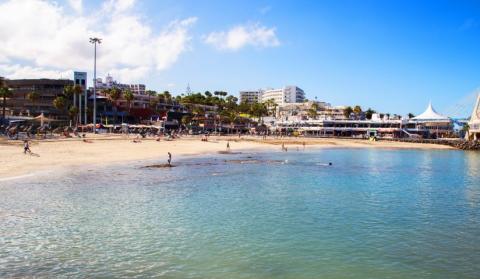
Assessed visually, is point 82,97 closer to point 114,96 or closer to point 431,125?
point 114,96

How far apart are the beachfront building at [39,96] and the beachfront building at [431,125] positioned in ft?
344

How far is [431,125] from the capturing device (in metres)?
140

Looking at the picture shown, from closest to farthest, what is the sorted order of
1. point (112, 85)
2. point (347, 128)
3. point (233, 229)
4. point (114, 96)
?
point (233, 229)
point (114, 96)
point (347, 128)
point (112, 85)

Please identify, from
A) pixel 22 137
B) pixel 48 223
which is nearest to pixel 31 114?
pixel 22 137

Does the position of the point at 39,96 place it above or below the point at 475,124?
above

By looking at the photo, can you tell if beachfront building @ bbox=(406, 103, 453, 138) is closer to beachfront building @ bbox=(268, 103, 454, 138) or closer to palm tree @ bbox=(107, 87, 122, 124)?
beachfront building @ bbox=(268, 103, 454, 138)

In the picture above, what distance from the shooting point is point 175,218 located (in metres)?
20.0

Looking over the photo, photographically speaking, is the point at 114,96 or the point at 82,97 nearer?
the point at 114,96

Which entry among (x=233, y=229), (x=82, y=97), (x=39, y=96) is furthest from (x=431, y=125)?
(x=233, y=229)

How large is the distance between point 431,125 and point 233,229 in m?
137

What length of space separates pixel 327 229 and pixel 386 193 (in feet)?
40.7

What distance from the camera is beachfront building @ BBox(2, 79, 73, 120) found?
→ 359ft

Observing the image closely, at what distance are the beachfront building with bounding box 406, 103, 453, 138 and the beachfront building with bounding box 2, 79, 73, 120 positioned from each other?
104782 mm

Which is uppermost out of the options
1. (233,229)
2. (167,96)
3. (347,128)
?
(167,96)
